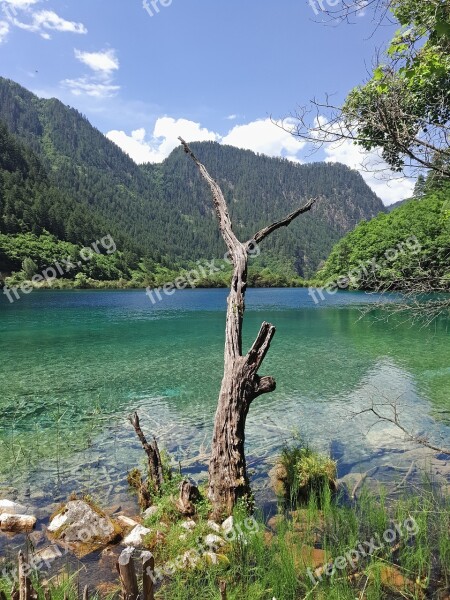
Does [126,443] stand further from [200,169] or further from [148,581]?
[148,581]

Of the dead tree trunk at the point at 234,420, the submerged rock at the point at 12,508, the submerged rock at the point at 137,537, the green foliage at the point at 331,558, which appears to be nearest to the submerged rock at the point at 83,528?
the submerged rock at the point at 137,537

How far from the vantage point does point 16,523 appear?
681 cm

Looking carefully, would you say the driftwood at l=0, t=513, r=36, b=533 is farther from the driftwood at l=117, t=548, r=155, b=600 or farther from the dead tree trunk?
the driftwood at l=117, t=548, r=155, b=600

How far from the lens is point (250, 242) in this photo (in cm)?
854

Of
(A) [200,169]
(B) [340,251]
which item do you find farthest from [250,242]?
(B) [340,251]

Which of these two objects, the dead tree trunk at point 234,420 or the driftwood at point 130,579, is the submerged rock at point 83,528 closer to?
the dead tree trunk at point 234,420

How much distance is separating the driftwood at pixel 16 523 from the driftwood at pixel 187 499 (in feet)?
8.07

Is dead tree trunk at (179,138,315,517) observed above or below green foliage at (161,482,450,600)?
above

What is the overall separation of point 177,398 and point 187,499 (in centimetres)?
954

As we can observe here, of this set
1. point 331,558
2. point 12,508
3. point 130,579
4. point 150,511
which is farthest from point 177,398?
point 130,579

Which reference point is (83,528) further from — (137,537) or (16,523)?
(16,523)

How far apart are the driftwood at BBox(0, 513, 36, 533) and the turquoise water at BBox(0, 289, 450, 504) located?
3.21 ft

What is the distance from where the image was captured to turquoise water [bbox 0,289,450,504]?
9.82m

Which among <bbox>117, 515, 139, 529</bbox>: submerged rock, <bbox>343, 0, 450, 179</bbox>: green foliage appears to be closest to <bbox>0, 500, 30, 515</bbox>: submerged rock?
<bbox>117, 515, 139, 529</bbox>: submerged rock
